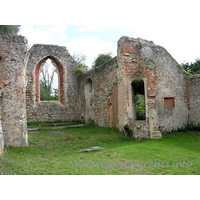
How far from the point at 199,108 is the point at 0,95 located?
9.92 m

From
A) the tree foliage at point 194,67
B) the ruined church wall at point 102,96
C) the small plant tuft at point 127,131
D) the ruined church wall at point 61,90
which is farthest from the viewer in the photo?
the tree foliage at point 194,67

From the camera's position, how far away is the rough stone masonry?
6391 millimetres

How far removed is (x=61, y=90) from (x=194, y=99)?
9947 millimetres

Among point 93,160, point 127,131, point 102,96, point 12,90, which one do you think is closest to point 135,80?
point 127,131

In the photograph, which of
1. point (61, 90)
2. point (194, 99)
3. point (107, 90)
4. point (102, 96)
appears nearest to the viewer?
point (194, 99)

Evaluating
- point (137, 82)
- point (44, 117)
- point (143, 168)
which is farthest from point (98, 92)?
point (143, 168)

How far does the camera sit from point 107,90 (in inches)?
431

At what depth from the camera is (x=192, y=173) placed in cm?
402

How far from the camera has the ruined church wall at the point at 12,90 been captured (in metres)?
6.22

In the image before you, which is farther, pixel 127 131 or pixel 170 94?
pixel 170 94

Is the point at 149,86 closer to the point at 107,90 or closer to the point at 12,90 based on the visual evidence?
the point at 107,90

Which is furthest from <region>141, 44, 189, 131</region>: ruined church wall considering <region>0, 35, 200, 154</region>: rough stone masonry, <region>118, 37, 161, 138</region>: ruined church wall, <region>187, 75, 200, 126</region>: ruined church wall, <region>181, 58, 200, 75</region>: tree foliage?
<region>181, 58, 200, 75</region>: tree foliage

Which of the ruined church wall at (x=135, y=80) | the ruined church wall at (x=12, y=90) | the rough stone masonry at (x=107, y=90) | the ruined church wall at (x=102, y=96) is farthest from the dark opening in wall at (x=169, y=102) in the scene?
the ruined church wall at (x=12, y=90)

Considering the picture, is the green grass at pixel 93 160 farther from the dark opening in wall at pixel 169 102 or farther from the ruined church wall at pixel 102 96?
the ruined church wall at pixel 102 96
